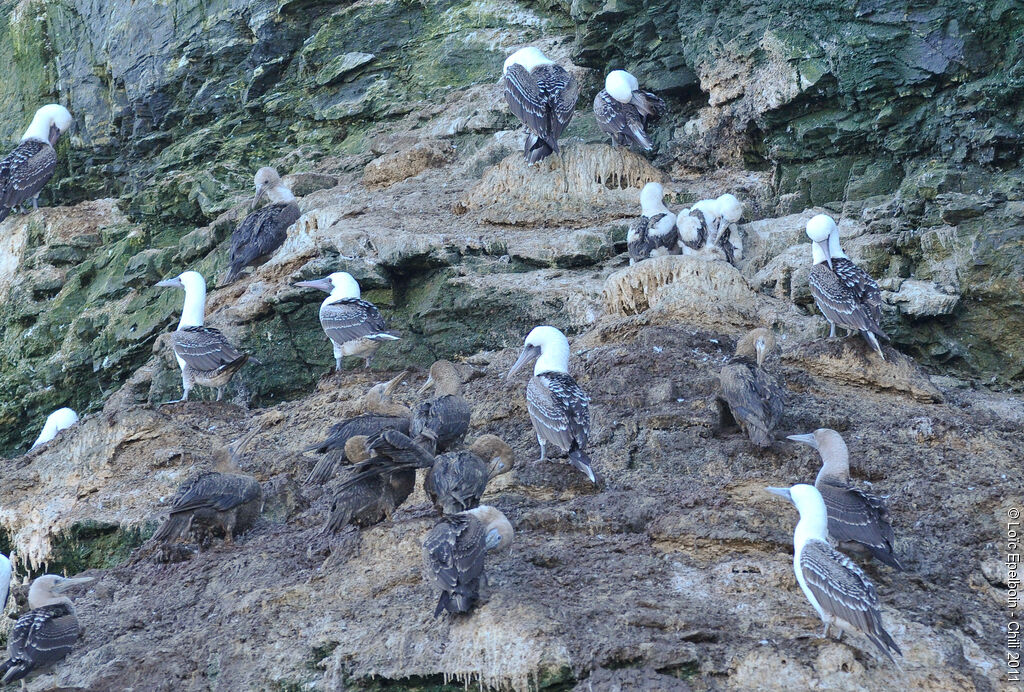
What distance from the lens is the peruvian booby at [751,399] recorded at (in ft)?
37.2

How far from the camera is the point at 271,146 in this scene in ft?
75.5

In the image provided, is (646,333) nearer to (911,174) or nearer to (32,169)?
(911,174)

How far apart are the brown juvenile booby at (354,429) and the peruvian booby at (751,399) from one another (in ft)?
9.77

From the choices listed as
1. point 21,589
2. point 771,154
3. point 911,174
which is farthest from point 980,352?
point 21,589

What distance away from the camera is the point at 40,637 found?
10438mm

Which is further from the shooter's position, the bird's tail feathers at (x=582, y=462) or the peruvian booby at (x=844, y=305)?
the peruvian booby at (x=844, y=305)

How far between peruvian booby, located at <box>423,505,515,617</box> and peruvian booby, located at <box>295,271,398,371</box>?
213 inches

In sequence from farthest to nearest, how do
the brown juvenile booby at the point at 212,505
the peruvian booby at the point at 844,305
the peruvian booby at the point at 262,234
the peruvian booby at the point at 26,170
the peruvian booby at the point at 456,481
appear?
1. the peruvian booby at the point at 26,170
2. the peruvian booby at the point at 262,234
3. the peruvian booby at the point at 844,305
4. the brown juvenile booby at the point at 212,505
5. the peruvian booby at the point at 456,481

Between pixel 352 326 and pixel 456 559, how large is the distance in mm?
6119

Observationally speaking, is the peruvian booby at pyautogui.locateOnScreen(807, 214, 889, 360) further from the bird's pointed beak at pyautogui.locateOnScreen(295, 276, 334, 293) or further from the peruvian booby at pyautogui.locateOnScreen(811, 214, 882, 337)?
the bird's pointed beak at pyautogui.locateOnScreen(295, 276, 334, 293)

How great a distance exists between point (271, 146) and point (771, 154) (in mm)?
9105

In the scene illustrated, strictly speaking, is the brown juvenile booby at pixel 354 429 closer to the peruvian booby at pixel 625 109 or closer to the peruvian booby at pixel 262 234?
the peruvian booby at pixel 262 234

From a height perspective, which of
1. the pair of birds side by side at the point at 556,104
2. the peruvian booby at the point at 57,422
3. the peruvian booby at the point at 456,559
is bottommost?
the peruvian booby at the point at 57,422

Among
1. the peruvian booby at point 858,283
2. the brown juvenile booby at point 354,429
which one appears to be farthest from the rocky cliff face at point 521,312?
the brown juvenile booby at point 354,429
